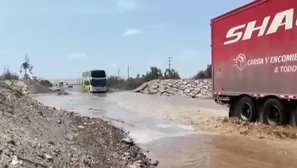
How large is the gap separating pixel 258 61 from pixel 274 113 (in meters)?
1.86

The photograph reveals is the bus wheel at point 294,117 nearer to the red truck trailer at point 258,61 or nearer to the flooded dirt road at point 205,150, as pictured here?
the red truck trailer at point 258,61

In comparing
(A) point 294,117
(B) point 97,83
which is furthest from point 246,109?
(B) point 97,83

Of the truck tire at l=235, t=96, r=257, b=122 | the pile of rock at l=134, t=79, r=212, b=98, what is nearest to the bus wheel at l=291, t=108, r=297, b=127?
the truck tire at l=235, t=96, r=257, b=122

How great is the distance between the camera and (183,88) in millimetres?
47875

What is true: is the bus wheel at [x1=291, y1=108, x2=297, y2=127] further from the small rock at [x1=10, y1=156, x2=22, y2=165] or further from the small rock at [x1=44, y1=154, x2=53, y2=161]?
the small rock at [x1=10, y1=156, x2=22, y2=165]

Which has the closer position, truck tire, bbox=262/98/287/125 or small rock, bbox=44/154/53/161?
small rock, bbox=44/154/53/161

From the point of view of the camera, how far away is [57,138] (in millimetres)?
10016

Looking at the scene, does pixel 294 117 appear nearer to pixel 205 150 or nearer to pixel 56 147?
pixel 205 150

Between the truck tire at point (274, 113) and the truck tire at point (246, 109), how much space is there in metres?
0.76

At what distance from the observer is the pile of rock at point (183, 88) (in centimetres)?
4484

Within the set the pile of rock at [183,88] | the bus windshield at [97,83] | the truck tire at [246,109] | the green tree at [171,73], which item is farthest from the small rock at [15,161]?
the green tree at [171,73]

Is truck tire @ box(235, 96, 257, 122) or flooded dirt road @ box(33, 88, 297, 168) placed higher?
truck tire @ box(235, 96, 257, 122)

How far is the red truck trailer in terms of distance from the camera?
12.9 meters

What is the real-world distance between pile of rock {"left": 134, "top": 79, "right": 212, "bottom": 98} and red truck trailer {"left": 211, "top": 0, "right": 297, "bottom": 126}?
25.1 meters
